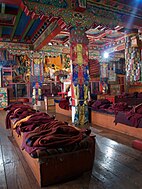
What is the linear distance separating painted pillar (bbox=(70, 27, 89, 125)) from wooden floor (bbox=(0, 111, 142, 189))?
69.9 inches

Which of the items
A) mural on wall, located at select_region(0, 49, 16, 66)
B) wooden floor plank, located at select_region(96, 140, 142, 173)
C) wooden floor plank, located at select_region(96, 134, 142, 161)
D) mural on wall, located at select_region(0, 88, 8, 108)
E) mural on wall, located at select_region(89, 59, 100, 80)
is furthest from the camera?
mural on wall, located at select_region(89, 59, 100, 80)

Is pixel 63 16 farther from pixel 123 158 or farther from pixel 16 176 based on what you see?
pixel 16 176

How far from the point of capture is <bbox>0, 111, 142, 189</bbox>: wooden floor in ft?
6.29

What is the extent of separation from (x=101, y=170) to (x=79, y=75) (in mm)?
3217

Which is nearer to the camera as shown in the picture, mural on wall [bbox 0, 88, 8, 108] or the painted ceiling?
the painted ceiling

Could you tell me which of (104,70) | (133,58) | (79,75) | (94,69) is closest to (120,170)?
(79,75)

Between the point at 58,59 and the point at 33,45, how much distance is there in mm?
3632

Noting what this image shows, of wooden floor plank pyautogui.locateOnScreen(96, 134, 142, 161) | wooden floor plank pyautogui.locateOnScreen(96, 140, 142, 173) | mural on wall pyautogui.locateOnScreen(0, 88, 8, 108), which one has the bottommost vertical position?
wooden floor plank pyautogui.locateOnScreen(96, 140, 142, 173)

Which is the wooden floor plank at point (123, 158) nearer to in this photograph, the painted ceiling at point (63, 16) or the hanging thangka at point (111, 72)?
the painted ceiling at point (63, 16)

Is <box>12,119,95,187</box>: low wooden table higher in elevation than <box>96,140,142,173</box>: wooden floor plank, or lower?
higher

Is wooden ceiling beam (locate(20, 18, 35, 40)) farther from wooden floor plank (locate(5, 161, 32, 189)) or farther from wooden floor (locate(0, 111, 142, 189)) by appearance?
wooden floor plank (locate(5, 161, 32, 189))

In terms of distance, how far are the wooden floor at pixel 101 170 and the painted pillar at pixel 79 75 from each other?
1.77 meters

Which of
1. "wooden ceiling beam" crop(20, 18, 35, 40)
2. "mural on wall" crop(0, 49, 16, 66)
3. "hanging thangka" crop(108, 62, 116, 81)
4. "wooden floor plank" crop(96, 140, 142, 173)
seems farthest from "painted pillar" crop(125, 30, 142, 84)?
"mural on wall" crop(0, 49, 16, 66)

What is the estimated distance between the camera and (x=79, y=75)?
16.6 feet
